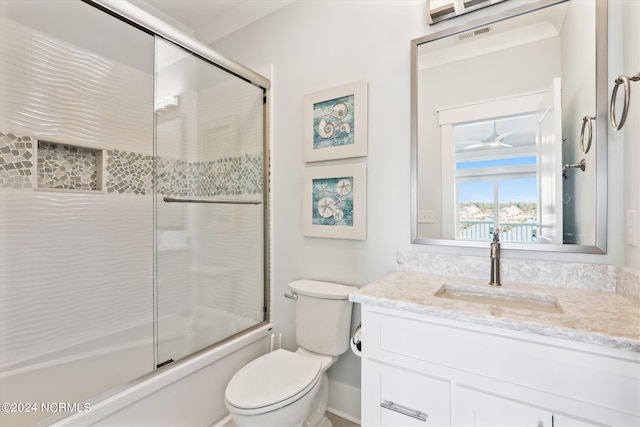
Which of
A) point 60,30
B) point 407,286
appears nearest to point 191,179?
point 60,30

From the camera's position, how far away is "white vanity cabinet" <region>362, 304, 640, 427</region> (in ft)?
2.44

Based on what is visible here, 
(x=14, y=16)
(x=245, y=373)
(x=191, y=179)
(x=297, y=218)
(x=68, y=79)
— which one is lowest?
(x=245, y=373)

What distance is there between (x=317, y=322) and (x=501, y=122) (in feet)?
4.39

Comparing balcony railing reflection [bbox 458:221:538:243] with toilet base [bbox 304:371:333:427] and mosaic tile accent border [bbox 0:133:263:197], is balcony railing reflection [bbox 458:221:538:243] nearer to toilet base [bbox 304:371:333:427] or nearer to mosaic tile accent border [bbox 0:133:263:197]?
toilet base [bbox 304:371:333:427]

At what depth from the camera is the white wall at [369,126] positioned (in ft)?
5.04

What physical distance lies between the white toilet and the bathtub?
341mm

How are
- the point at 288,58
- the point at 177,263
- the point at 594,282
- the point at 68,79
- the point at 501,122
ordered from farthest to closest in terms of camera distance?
the point at 288,58 < the point at 177,263 < the point at 68,79 < the point at 501,122 < the point at 594,282

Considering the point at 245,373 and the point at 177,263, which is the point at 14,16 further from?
the point at 245,373

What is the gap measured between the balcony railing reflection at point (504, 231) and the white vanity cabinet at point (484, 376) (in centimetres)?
58

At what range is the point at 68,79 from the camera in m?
1.53

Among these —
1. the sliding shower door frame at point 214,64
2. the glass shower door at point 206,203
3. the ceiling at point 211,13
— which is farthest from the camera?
the ceiling at point 211,13

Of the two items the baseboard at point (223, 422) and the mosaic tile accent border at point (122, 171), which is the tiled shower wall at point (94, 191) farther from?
the baseboard at point (223, 422)

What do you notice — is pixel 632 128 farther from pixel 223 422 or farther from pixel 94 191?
pixel 94 191

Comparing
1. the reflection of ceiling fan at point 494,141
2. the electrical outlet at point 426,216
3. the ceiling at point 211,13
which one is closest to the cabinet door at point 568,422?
the electrical outlet at point 426,216
